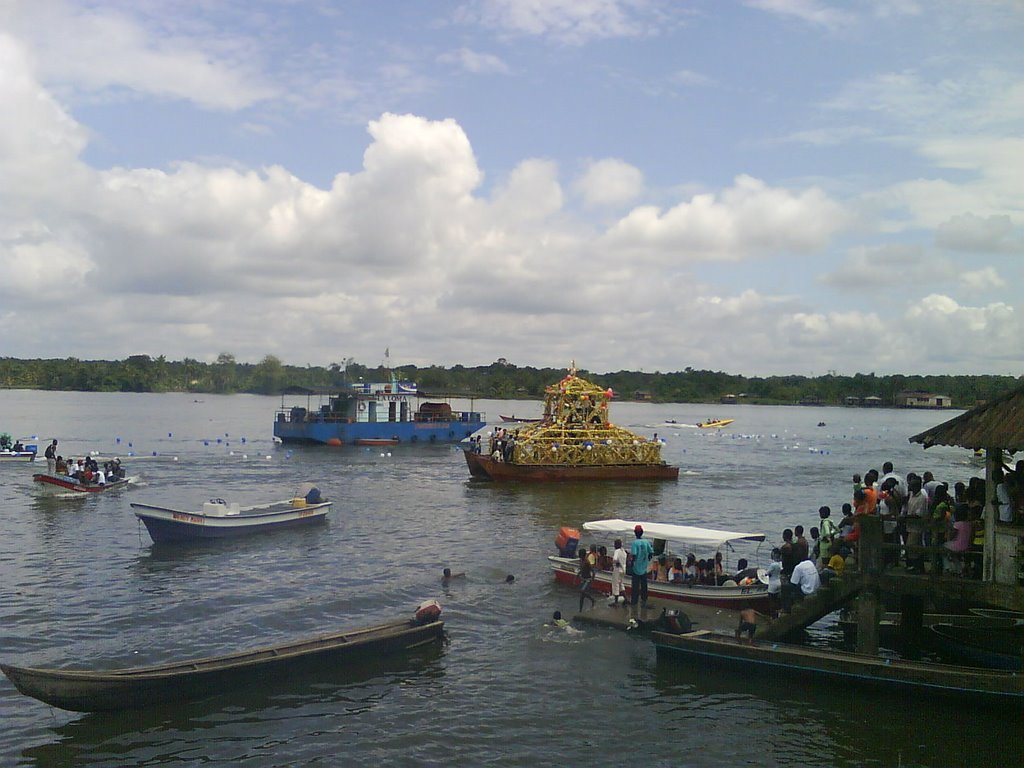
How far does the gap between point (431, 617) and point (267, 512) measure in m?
15.9

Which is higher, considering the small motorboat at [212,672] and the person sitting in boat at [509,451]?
the person sitting in boat at [509,451]

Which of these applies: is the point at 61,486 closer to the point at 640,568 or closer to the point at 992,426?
the point at 640,568

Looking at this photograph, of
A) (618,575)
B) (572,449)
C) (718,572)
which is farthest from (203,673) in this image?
(572,449)

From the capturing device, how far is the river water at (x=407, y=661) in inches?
537

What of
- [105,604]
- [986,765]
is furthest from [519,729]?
[105,604]

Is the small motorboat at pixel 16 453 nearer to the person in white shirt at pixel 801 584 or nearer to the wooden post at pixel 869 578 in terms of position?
the person in white shirt at pixel 801 584

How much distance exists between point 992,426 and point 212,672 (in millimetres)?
14607

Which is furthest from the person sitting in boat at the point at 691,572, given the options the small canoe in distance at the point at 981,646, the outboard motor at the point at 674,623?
the small canoe in distance at the point at 981,646

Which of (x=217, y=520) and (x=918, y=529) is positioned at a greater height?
(x=918, y=529)

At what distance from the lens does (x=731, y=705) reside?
15.4 m

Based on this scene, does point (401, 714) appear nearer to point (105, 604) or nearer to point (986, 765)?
point (986, 765)

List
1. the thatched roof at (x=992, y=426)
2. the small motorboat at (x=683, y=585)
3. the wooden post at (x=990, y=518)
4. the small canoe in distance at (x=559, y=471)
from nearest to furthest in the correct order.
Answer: the thatched roof at (x=992, y=426), the wooden post at (x=990, y=518), the small motorboat at (x=683, y=585), the small canoe in distance at (x=559, y=471)

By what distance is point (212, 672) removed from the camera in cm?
1524

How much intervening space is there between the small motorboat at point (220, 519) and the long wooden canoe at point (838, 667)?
729 inches
